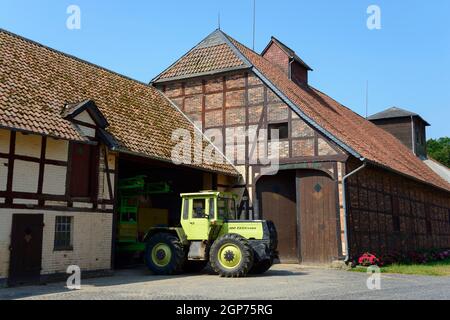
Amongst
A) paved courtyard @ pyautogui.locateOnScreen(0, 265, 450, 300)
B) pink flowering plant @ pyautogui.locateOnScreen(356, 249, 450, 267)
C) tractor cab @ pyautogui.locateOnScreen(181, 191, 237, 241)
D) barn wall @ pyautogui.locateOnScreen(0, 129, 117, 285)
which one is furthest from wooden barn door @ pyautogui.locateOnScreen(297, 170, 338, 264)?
barn wall @ pyautogui.locateOnScreen(0, 129, 117, 285)

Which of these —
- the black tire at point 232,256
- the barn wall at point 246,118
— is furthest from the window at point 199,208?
the barn wall at point 246,118

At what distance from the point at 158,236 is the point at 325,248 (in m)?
6.13

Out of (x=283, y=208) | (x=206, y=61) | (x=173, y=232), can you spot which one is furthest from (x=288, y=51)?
(x=173, y=232)

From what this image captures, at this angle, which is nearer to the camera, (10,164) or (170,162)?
(10,164)

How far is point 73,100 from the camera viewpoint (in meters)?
14.4

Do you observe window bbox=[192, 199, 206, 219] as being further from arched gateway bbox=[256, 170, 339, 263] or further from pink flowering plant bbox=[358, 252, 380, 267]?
pink flowering plant bbox=[358, 252, 380, 267]

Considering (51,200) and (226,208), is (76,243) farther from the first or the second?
(226,208)

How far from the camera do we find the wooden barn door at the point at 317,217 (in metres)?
16.6

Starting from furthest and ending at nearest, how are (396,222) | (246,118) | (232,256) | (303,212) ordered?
(396,222) → (246,118) → (303,212) → (232,256)

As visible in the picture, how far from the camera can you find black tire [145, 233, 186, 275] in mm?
13336

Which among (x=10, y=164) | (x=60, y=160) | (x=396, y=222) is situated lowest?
(x=396, y=222)

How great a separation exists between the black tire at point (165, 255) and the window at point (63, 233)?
2.24m

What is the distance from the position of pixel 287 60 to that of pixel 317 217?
30.9 feet

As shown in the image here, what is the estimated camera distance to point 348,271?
15531 mm
